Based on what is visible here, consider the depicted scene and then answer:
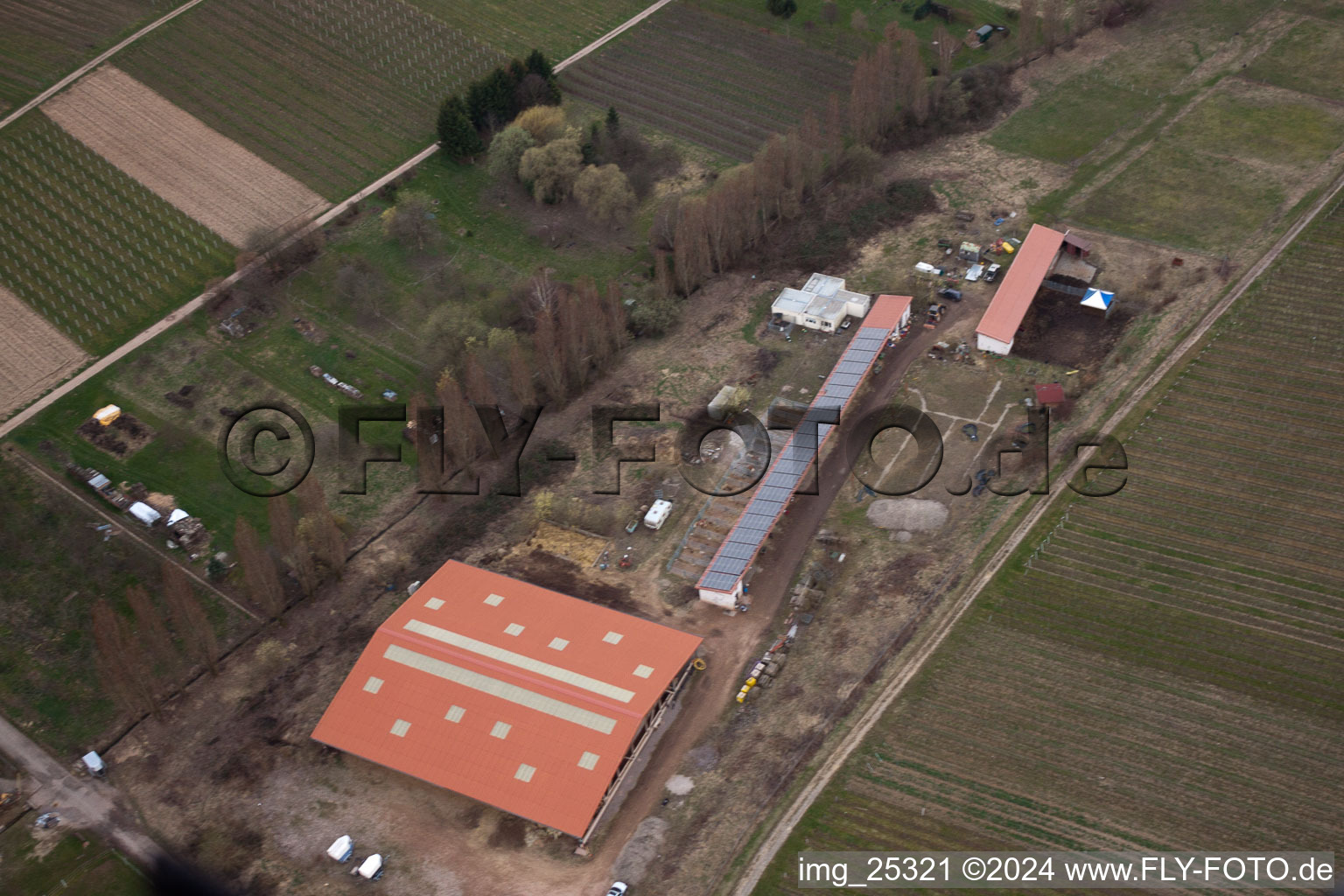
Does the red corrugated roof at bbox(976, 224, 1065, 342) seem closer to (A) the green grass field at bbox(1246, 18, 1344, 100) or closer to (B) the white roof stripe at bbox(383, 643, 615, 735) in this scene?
(A) the green grass field at bbox(1246, 18, 1344, 100)

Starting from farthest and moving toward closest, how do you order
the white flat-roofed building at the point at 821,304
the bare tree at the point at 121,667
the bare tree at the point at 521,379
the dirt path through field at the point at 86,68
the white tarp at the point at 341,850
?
the dirt path through field at the point at 86,68, the white flat-roofed building at the point at 821,304, the bare tree at the point at 521,379, the bare tree at the point at 121,667, the white tarp at the point at 341,850

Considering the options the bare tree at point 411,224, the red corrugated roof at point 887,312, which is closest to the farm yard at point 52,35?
the bare tree at point 411,224

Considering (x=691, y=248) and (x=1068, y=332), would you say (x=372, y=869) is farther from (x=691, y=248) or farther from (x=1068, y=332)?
(x=1068, y=332)

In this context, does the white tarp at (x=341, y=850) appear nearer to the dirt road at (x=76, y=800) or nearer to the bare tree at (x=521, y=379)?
the dirt road at (x=76, y=800)

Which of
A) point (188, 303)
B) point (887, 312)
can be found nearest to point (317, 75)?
point (188, 303)

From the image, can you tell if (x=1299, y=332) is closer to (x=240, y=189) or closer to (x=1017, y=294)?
(x=1017, y=294)

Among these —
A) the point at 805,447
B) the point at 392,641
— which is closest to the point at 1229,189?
the point at 805,447
